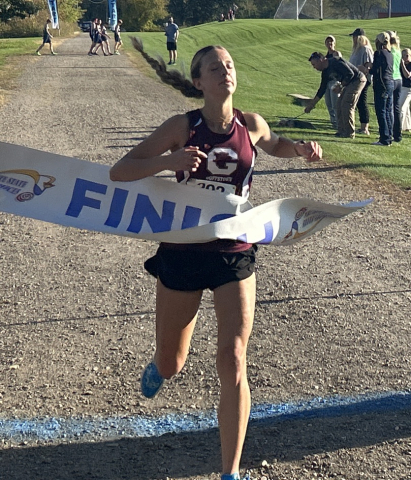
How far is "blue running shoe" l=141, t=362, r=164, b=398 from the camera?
4375mm

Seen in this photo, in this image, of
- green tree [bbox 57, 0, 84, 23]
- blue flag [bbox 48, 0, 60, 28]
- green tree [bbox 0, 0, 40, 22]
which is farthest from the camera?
green tree [bbox 57, 0, 84, 23]

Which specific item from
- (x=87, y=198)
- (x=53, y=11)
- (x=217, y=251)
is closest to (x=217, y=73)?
(x=217, y=251)

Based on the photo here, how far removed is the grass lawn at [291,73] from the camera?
44.7 feet

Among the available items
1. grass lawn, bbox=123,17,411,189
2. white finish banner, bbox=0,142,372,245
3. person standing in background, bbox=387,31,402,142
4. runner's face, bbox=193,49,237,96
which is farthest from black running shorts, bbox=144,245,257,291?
person standing in background, bbox=387,31,402,142

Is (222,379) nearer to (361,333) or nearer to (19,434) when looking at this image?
(19,434)

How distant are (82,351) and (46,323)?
27.0 inches

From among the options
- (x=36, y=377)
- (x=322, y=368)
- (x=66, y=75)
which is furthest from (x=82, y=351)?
(x=66, y=75)

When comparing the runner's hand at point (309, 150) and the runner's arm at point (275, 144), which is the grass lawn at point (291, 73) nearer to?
the runner's arm at point (275, 144)

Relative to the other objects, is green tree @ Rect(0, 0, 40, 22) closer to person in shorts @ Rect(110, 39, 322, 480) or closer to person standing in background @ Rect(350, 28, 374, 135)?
person standing in background @ Rect(350, 28, 374, 135)

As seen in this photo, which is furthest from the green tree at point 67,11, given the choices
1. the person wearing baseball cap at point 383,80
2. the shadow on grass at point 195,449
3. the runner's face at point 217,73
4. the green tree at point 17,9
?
the shadow on grass at point 195,449

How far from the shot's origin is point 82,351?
5.46 metres

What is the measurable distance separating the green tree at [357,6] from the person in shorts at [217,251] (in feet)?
369

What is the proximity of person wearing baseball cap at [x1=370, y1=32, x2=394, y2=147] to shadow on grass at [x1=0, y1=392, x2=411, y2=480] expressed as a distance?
1085 cm

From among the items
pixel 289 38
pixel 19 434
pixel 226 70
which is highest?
pixel 226 70
